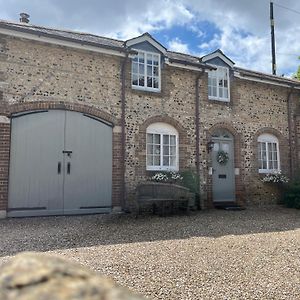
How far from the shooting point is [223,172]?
14.1m

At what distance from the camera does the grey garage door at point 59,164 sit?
1030cm

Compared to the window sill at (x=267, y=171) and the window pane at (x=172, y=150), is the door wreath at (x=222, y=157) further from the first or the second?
the window pane at (x=172, y=150)

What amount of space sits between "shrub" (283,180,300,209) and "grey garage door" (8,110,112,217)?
7936 mm

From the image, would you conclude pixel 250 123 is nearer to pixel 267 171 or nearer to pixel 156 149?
pixel 267 171

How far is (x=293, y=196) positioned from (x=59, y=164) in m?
9.75

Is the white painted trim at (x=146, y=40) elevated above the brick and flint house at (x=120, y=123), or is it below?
above

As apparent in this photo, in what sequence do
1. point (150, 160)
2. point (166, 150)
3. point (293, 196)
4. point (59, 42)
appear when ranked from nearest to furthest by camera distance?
point (59, 42), point (150, 160), point (166, 150), point (293, 196)

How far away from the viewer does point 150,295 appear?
4203mm

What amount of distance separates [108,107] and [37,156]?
3033 mm

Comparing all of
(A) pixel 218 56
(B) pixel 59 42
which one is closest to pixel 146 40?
(B) pixel 59 42

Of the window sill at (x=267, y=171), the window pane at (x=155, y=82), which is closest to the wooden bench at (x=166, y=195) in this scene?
the window pane at (x=155, y=82)

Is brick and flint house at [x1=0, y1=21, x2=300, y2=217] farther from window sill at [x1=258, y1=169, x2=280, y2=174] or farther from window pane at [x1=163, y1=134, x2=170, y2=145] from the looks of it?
window sill at [x1=258, y1=169, x2=280, y2=174]

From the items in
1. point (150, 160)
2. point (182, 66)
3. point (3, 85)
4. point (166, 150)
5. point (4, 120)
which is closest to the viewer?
point (4, 120)

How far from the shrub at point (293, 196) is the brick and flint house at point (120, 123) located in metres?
0.73
